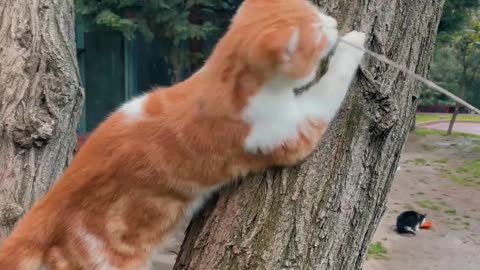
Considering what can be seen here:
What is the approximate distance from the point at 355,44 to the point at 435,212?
581 centimetres

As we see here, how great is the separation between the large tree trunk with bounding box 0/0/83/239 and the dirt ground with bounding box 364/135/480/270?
3532 millimetres

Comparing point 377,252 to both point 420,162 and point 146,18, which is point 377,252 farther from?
point 420,162

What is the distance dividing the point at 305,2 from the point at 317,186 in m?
0.41

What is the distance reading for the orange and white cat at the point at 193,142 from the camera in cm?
126

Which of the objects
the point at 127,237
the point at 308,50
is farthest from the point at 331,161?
the point at 127,237

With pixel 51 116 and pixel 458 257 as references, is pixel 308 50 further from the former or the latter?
pixel 458 257

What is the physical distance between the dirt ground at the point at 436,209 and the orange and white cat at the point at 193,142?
392 cm

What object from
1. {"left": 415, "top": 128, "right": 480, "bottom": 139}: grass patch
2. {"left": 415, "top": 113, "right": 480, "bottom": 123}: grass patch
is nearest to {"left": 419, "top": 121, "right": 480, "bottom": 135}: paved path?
{"left": 415, "top": 113, "right": 480, "bottom": 123}: grass patch

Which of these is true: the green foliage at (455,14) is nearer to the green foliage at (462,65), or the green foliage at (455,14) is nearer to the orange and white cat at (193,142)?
the green foliage at (462,65)

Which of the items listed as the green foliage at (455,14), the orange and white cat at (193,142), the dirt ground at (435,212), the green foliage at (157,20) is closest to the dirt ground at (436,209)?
the dirt ground at (435,212)

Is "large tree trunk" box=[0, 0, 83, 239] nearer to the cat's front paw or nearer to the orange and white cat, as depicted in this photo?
the orange and white cat

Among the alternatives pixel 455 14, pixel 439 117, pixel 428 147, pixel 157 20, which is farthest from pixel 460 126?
pixel 157 20

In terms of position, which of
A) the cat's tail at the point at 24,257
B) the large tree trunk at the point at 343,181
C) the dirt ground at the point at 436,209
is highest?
the large tree trunk at the point at 343,181

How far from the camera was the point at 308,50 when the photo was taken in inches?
51.3
